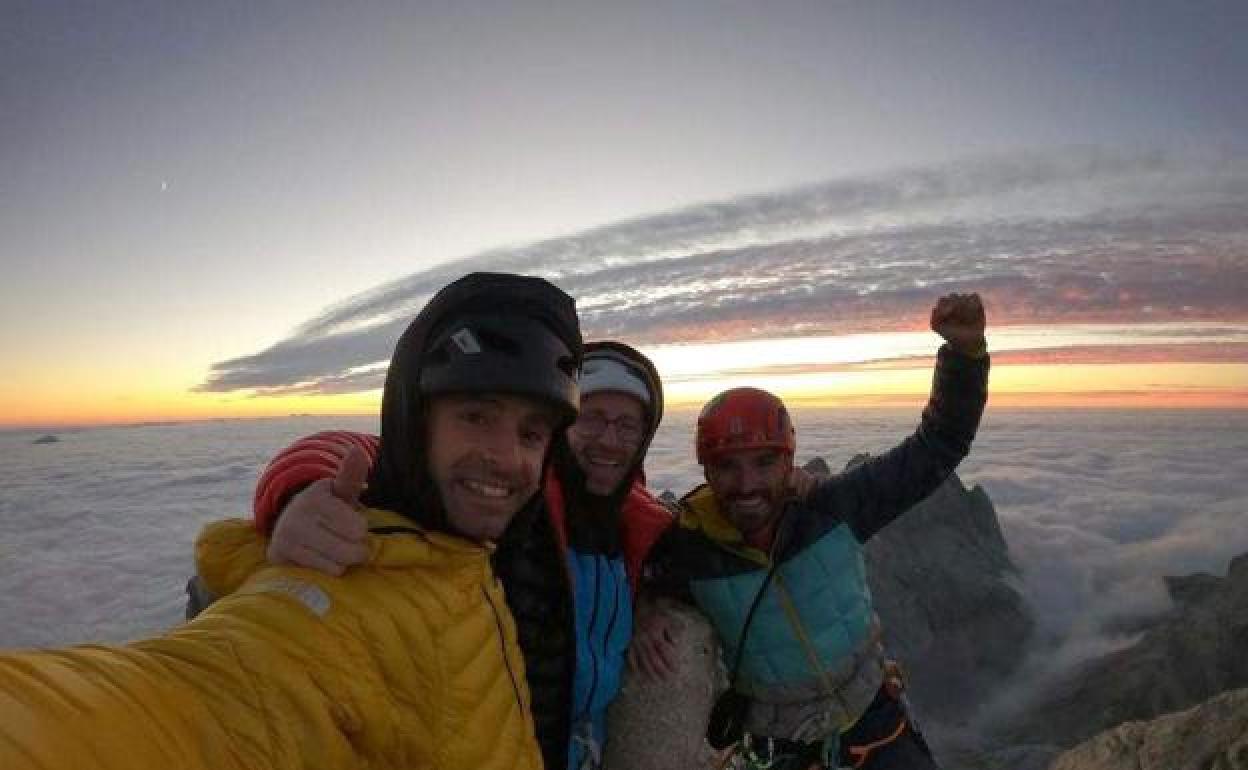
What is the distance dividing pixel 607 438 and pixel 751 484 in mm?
1208

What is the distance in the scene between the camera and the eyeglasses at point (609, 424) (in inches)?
177

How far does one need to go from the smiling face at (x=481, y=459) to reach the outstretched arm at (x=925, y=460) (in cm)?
321

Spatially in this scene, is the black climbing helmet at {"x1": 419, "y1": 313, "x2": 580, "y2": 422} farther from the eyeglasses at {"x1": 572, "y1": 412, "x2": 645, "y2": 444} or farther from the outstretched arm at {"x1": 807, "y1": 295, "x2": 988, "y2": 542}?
the outstretched arm at {"x1": 807, "y1": 295, "x2": 988, "y2": 542}

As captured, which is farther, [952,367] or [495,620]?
[952,367]

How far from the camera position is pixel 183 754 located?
140 centimetres

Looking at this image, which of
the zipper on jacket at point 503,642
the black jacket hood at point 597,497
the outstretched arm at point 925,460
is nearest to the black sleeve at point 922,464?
the outstretched arm at point 925,460

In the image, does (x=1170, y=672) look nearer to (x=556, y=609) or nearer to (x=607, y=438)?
(x=607, y=438)

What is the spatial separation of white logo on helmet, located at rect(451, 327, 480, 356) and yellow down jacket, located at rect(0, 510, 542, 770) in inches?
27.7

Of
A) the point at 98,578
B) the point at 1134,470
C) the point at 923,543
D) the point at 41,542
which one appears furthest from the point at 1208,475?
the point at 41,542

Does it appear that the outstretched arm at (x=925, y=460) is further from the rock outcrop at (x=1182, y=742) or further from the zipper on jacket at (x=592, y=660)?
the zipper on jacket at (x=592, y=660)

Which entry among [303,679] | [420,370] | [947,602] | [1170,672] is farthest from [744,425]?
[947,602]

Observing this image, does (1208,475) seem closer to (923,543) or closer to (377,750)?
(923,543)

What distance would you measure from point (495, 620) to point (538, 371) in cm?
97

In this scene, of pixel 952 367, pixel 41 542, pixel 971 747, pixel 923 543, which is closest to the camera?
pixel 952 367
